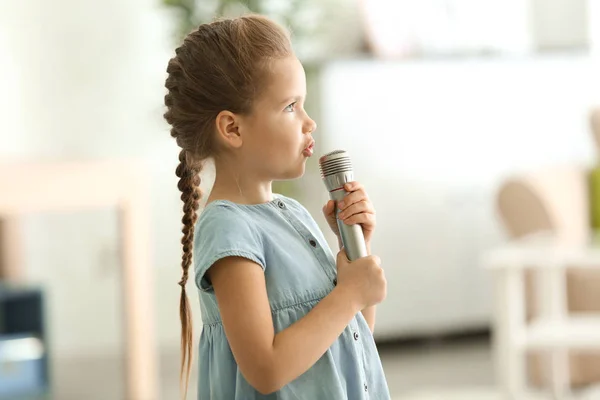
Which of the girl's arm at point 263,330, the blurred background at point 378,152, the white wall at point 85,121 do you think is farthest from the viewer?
the white wall at point 85,121

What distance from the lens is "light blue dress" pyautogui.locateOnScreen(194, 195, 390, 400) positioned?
1.04 meters

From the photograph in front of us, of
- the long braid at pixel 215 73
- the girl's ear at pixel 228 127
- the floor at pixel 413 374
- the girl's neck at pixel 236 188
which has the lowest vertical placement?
Result: the floor at pixel 413 374

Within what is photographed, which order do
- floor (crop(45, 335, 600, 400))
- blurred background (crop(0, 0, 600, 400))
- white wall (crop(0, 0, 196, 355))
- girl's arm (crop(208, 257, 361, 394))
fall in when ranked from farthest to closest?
white wall (crop(0, 0, 196, 355)) < blurred background (crop(0, 0, 600, 400)) < floor (crop(45, 335, 600, 400)) < girl's arm (crop(208, 257, 361, 394))

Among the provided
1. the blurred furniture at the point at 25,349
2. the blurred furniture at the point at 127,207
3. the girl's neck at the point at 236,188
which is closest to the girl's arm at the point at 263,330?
the girl's neck at the point at 236,188

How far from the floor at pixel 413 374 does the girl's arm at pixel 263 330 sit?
2693mm

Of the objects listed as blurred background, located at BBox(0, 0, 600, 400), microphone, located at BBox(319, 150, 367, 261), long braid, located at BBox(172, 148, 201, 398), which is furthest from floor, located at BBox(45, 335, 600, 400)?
microphone, located at BBox(319, 150, 367, 261)

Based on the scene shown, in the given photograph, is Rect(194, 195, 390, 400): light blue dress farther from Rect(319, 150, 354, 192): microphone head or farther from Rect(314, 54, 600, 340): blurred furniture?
Rect(314, 54, 600, 340): blurred furniture

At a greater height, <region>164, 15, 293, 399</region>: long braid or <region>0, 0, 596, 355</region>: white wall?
<region>0, 0, 596, 355</region>: white wall

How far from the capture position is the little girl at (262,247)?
39.4 inches

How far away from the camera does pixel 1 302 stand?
3.65m

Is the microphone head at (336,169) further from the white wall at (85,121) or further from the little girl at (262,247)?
the white wall at (85,121)

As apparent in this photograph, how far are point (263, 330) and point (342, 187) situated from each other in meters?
0.18

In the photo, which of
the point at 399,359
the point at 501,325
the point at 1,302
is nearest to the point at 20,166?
the point at 1,302

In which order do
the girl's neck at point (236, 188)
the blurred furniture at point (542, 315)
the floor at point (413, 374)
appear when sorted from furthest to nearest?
the floor at point (413, 374) < the blurred furniture at point (542, 315) < the girl's neck at point (236, 188)
